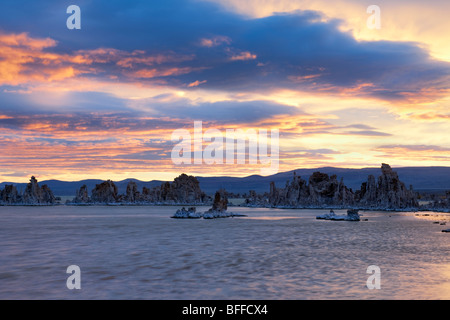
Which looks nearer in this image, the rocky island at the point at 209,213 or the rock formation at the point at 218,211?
the rocky island at the point at 209,213

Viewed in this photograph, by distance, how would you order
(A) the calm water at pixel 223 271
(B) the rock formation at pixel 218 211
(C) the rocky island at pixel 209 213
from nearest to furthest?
(A) the calm water at pixel 223 271
(C) the rocky island at pixel 209 213
(B) the rock formation at pixel 218 211

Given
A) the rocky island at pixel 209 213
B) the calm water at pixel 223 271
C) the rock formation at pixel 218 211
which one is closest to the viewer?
the calm water at pixel 223 271

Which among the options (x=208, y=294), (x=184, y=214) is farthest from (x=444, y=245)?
(x=184, y=214)

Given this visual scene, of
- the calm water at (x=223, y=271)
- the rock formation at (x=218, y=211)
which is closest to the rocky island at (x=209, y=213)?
the rock formation at (x=218, y=211)

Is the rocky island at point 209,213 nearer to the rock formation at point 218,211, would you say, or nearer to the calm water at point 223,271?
the rock formation at point 218,211

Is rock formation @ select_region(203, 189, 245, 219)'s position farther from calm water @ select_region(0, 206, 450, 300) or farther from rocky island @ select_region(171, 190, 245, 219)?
calm water @ select_region(0, 206, 450, 300)

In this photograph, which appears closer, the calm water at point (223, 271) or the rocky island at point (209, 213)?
the calm water at point (223, 271)

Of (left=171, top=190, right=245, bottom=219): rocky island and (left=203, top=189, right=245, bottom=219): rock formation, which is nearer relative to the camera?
(left=171, top=190, right=245, bottom=219): rocky island

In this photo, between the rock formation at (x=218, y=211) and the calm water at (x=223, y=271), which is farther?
the rock formation at (x=218, y=211)

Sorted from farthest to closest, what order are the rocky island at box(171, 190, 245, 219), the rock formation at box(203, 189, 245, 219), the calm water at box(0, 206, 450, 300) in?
the rock formation at box(203, 189, 245, 219), the rocky island at box(171, 190, 245, 219), the calm water at box(0, 206, 450, 300)

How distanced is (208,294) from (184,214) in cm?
8849

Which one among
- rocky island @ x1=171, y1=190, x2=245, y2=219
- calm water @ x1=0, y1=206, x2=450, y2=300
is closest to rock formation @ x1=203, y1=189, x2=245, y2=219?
rocky island @ x1=171, y1=190, x2=245, y2=219

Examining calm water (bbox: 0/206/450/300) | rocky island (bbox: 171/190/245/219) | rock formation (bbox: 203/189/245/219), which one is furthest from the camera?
rock formation (bbox: 203/189/245/219)

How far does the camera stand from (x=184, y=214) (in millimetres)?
108750
